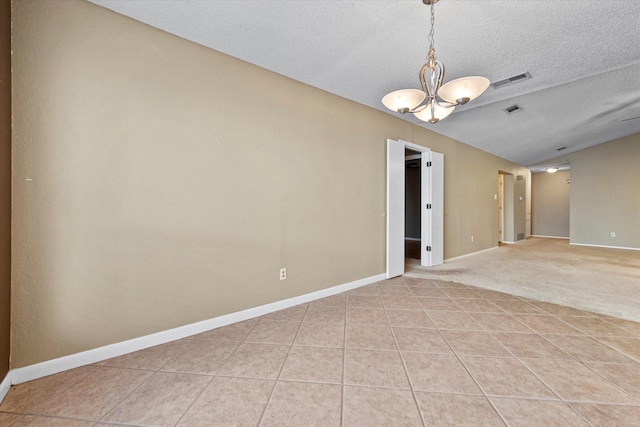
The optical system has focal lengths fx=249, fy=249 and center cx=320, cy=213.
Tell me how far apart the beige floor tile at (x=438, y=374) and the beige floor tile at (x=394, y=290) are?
132 centimetres

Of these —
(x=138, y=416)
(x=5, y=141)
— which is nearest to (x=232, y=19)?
(x=5, y=141)

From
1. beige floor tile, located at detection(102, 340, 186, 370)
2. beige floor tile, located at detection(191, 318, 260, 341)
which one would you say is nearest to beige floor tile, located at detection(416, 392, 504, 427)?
beige floor tile, located at detection(191, 318, 260, 341)

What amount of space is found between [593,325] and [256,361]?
9.64 feet

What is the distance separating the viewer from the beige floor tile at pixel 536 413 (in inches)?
47.5

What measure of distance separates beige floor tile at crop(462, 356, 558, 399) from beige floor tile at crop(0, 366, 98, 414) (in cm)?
247

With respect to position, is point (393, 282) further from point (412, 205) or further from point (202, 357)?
point (412, 205)

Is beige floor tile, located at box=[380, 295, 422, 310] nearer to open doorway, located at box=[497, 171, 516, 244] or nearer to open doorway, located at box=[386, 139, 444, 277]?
open doorway, located at box=[386, 139, 444, 277]

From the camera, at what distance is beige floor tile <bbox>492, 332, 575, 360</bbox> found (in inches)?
70.4

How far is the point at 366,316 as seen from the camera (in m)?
2.45

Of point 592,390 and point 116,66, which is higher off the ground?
point 116,66

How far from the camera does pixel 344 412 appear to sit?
4.21ft

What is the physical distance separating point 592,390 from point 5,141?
144 inches

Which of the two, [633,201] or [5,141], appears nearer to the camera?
[5,141]

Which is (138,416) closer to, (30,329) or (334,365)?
(30,329)
